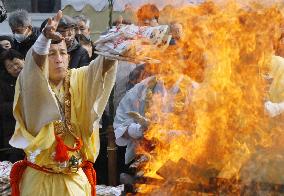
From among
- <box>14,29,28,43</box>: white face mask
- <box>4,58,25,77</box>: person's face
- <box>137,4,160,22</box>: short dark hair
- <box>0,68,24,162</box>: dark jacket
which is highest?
<box>137,4,160,22</box>: short dark hair

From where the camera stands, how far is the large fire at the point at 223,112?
425cm

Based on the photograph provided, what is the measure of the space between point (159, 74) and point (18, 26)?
99.8 inches

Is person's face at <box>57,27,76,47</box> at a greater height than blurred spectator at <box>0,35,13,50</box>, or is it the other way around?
person's face at <box>57,27,76,47</box>

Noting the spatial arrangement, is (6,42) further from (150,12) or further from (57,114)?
(57,114)

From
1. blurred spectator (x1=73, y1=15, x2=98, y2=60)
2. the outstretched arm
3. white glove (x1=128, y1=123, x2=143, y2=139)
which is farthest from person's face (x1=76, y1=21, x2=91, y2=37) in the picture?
the outstretched arm

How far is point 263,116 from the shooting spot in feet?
15.0

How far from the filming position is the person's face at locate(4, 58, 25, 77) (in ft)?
23.0

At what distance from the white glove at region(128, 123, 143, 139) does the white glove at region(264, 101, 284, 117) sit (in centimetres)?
128

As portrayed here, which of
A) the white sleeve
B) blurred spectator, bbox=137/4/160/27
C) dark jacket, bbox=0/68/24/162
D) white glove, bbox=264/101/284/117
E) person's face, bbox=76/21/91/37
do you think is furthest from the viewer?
person's face, bbox=76/21/91/37

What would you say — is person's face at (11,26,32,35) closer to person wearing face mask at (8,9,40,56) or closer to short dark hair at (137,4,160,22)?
person wearing face mask at (8,9,40,56)

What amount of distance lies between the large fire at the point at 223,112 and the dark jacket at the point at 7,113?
7.59 feet

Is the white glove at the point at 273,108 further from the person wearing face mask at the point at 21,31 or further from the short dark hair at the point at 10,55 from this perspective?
the person wearing face mask at the point at 21,31

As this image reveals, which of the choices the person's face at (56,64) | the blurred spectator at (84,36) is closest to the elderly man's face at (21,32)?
the blurred spectator at (84,36)

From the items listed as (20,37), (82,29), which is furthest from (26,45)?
(82,29)
